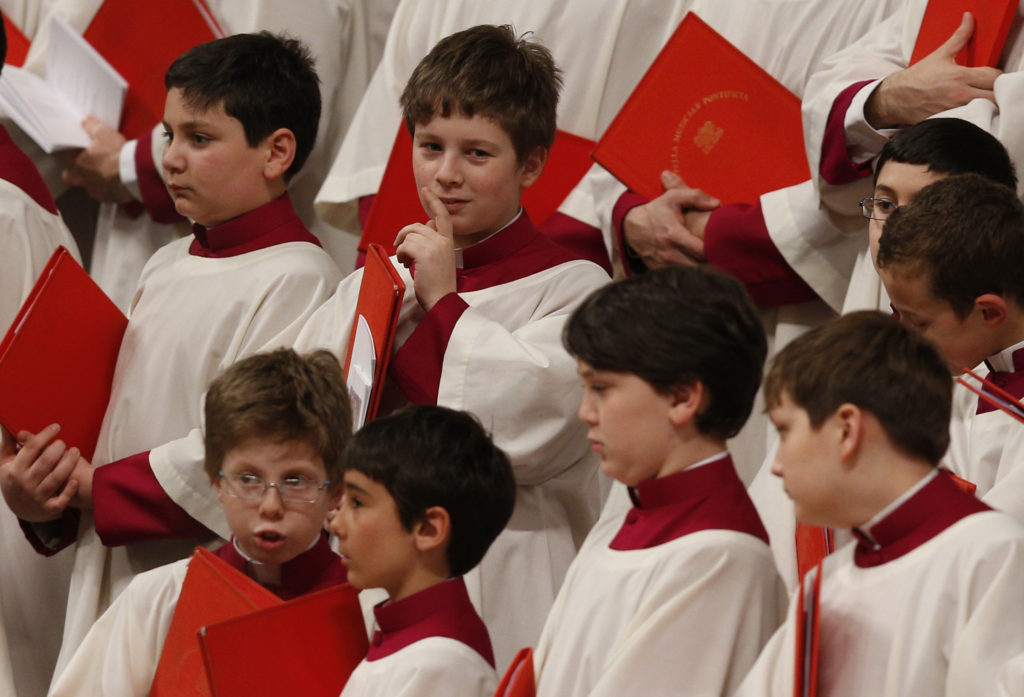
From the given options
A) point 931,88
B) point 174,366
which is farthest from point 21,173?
point 931,88

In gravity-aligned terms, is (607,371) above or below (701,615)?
above

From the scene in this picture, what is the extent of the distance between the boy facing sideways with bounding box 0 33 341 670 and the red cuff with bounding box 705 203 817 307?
90cm

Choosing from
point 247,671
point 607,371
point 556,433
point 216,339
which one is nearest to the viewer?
point 607,371

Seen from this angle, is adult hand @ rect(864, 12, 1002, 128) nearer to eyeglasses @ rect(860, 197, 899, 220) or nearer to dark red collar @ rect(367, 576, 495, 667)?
eyeglasses @ rect(860, 197, 899, 220)

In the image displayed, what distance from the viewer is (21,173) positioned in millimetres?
4172

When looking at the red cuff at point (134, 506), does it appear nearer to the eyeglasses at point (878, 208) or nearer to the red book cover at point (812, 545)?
the red book cover at point (812, 545)

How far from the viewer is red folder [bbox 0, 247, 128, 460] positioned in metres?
3.36

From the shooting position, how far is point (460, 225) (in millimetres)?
3189

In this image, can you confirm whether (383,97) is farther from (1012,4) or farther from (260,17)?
(1012,4)

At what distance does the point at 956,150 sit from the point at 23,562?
7.94 ft

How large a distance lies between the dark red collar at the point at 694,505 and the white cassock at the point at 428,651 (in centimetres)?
36

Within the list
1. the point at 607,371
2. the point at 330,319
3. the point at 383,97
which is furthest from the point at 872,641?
the point at 383,97

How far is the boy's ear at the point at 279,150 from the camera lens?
12.4 feet

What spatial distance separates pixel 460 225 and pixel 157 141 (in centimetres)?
168
